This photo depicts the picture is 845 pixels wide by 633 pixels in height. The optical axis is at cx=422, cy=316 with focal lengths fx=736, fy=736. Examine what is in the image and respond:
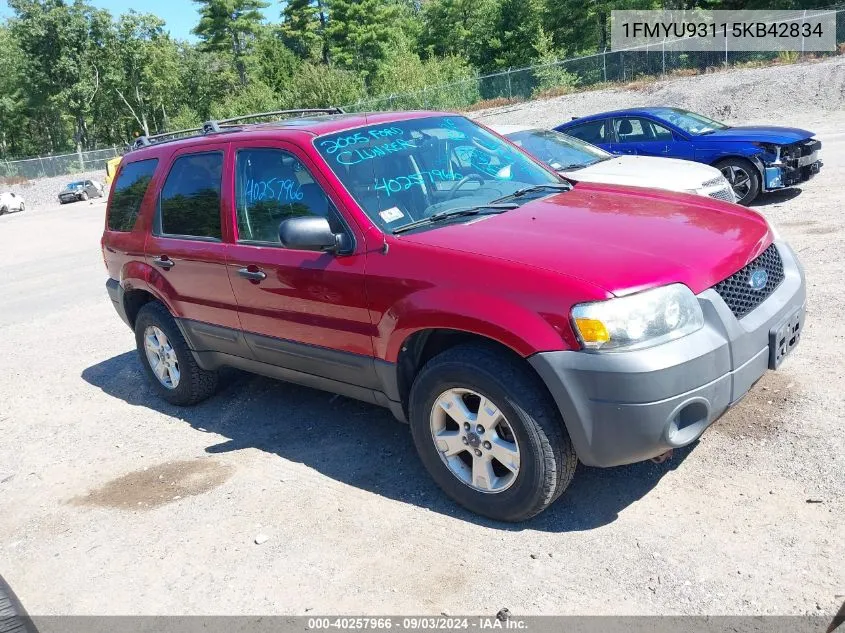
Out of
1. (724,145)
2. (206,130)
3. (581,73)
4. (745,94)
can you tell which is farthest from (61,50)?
(206,130)

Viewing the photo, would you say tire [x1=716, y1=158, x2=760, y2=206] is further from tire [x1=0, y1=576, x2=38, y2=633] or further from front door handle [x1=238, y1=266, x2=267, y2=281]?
tire [x1=0, y1=576, x2=38, y2=633]

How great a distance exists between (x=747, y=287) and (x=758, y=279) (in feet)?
0.41

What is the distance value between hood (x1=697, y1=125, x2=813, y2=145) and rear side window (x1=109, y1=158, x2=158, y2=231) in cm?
788

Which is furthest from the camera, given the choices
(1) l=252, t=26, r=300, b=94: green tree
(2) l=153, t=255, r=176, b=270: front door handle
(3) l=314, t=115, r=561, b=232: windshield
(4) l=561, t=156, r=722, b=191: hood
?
(1) l=252, t=26, r=300, b=94: green tree

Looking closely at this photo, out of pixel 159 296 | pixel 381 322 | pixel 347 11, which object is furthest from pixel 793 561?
pixel 347 11

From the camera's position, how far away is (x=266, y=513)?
157 inches

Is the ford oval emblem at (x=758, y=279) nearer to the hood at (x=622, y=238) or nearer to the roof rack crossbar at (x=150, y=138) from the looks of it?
the hood at (x=622, y=238)

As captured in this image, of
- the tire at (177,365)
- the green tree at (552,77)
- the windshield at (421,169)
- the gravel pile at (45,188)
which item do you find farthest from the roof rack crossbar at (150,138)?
the gravel pile at (45,188)

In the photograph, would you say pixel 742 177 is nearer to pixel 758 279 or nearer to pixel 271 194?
pixel 758 279

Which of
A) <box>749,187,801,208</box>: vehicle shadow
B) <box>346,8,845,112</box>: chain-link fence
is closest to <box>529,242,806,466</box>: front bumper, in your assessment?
<box>749,187,801,208</box>: vehicle shadow

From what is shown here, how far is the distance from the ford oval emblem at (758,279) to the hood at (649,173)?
426 centimetres

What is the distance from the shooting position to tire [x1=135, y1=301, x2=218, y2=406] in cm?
538

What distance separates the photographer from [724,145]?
1013 centimetres

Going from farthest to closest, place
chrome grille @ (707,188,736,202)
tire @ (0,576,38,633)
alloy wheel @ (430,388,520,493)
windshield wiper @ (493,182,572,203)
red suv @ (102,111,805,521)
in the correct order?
chrome grille @ (707,188,736,202) → windshield wiper @ (493,182,572,203) → alloy wheel @ (430,388,520,493) → red suv @ (102,111,805,521) → tire @ (0,576,38,633)
